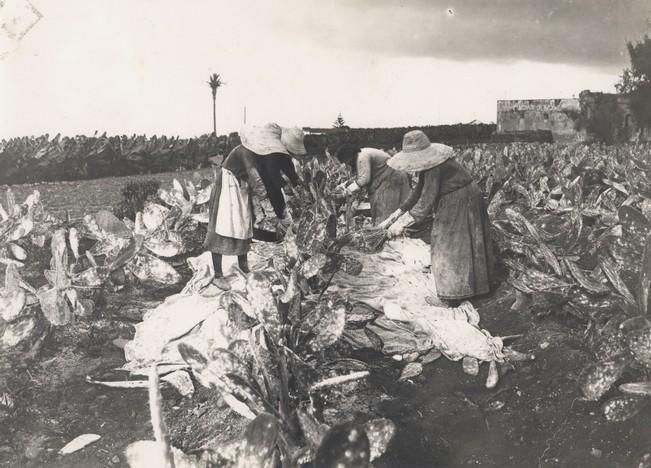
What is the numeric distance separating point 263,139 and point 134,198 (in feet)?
11.7

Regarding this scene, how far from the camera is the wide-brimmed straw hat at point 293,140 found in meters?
3.88

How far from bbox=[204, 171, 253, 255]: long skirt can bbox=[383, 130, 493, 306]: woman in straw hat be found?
1049mm

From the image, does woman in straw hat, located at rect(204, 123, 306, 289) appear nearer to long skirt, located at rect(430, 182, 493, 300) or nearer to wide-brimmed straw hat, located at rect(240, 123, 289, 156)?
wide-brimmed straw hat, located at rect(240, 123, 289, 156)

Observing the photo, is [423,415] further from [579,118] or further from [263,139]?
[579,118]

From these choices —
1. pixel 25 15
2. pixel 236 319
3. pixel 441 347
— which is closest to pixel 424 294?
pixel 441 347

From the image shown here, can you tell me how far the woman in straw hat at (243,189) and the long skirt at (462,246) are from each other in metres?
1.04

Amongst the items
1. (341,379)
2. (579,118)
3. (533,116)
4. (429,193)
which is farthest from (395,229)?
(533,116)

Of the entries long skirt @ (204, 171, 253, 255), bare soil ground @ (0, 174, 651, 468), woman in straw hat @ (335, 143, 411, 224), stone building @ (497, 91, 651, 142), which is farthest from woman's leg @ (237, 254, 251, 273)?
stone building @ (497, 91, 651, 142)

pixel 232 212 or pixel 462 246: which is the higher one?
pixel 232 212

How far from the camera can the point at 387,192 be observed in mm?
5043

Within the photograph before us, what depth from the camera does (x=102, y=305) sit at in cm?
335

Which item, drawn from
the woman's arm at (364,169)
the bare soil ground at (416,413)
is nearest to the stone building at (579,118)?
the woman's arm at (364,169)

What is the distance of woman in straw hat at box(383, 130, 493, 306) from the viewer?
338cm

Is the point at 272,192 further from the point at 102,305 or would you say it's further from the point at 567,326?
the point at 567,326
